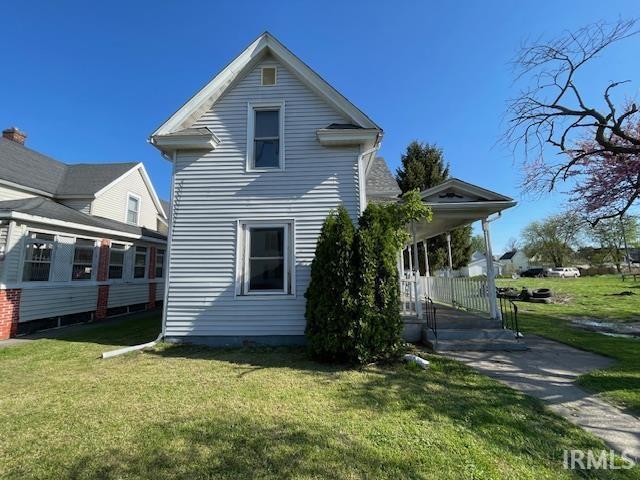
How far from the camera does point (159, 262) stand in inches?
666

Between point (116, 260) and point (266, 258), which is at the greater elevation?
point (116, 260)

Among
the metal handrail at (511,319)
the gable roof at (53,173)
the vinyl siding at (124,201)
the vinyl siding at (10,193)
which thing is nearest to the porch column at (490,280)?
the metal handrail at (511,319)

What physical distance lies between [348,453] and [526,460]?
175cm

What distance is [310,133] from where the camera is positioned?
8.20m

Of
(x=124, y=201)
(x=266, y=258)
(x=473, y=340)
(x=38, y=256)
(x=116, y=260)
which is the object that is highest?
(x=124, y=201)

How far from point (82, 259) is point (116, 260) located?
173 cm

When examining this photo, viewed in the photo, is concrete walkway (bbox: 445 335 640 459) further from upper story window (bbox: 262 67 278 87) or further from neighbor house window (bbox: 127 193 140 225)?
neighbor house window (bbox: 127 193 140 225)

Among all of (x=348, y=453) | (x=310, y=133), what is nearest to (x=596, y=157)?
(x=310, y=133)

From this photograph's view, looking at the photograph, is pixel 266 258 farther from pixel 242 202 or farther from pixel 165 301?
pixel 165 301

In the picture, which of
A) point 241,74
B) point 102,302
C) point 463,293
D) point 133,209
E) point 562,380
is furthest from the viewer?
point 133,209

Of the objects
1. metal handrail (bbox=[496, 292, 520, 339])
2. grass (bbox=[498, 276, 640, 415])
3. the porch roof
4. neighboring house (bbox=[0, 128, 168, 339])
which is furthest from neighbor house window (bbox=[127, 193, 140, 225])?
grass (bbox=[498, 276, 640, 415])

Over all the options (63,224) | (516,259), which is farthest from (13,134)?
(516,259)

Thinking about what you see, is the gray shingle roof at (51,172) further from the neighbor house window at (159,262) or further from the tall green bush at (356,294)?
the tall green bush at (356,294)

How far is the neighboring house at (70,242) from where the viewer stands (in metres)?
9.45
